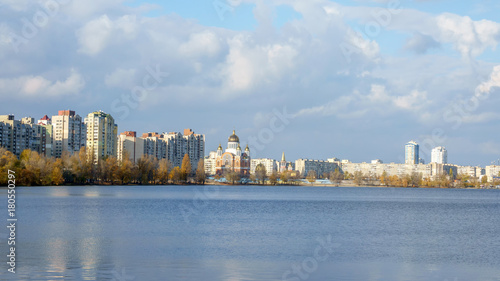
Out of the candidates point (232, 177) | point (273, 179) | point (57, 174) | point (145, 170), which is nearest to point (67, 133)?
point (145, 170)

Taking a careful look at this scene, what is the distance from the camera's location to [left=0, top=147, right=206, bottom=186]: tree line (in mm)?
76750

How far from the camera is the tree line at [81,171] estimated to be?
7675cm

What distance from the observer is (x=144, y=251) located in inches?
829

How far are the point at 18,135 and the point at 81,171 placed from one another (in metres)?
29.7

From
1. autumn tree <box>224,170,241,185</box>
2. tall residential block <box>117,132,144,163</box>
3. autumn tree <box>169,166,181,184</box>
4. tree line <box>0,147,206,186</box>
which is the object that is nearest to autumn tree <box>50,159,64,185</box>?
tree line <box>0,147,206,186</box>

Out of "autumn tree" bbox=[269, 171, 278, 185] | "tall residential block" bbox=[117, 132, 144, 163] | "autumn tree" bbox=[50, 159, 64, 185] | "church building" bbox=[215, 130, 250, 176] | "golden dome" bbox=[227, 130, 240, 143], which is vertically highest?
"golden dome" bbox=[227, 130, 240, 143]

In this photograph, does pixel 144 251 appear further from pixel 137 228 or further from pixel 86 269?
pixel 137 228

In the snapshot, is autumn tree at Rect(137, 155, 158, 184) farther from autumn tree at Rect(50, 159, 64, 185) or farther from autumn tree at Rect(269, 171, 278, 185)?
autumn tree at Rect(269, 171, 278, 185)

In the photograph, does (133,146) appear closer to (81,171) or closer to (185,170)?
(185,170)

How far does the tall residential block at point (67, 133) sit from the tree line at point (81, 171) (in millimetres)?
19901

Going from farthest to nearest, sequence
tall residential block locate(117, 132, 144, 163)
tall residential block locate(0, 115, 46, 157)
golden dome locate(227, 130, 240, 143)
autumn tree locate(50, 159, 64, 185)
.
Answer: golden dome locate(227, 130, 240, 143) → tall residential block locate(117, 132, 144, 163) → tall residential block locate(0, 115, 46, 157) → autumn tree locate(50, 159, 64, 185)

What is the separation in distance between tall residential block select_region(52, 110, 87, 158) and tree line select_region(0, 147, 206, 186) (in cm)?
1990

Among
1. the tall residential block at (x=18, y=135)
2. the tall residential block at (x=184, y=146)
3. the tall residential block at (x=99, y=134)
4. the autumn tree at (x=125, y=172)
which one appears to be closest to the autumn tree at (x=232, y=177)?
the tall residential block at (x=184, y=146)

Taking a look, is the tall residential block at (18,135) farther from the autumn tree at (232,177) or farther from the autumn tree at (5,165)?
the autumn tree at (232,177)
